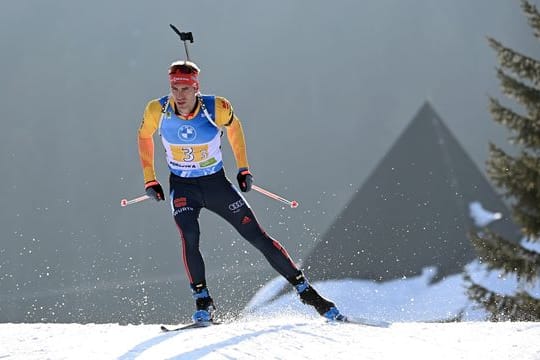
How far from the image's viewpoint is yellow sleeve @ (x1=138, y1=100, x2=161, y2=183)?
5.94 metres

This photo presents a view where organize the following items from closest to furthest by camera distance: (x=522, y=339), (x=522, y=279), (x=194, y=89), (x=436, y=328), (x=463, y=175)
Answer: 1. (x=522, y=339)
2. (x=436, y=328)
3. (x=194, y=89)
4. (x=522, y=279)
5. (x=463, y=175)

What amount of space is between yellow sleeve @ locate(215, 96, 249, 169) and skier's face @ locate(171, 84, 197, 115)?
0.24 metres

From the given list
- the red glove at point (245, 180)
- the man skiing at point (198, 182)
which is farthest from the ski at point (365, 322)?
the red glove at point (245, 180)

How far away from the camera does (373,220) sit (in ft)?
203

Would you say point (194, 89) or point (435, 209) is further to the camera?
point (435, 209)

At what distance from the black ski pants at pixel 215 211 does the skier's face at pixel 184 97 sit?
0.55 metres

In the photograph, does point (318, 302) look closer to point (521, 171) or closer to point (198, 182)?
point (198, 182)

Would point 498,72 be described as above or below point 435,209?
below

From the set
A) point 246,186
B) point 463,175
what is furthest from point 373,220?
point 246,186

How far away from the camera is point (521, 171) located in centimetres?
1244

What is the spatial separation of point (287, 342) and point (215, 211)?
161cm

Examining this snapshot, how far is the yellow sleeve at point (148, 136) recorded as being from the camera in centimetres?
594

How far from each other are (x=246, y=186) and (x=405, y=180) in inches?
2220

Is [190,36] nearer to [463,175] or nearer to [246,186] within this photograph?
[246,186]
